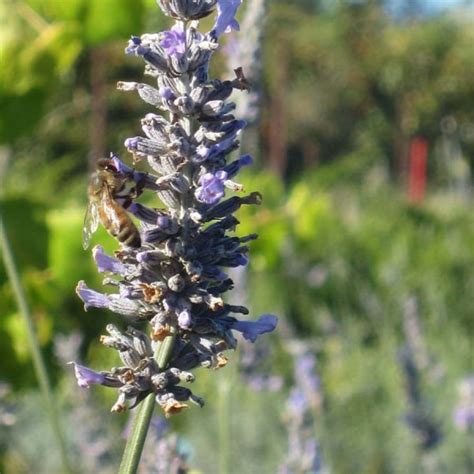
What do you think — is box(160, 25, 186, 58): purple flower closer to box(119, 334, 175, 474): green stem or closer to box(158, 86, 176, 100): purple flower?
box(158, 86, 176, 100): purple flower

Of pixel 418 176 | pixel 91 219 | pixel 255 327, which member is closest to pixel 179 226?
pixel 255 327

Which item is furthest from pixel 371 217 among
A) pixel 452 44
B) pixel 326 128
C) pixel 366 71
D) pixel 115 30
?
pixel 452 44

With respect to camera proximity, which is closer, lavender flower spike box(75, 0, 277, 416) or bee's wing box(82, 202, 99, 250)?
lavender flower spike box(75, 0, 277, 416)

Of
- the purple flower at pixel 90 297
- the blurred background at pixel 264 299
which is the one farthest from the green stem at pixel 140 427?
the blurred background at pixel 264 299

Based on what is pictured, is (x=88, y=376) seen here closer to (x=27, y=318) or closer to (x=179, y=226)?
(x=179, y=226)

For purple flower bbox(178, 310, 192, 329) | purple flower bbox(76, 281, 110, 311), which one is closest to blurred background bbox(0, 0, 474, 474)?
purple flower bbox(76, 281, 110, 311)

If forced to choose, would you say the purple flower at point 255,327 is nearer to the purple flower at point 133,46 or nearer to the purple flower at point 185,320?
the purple flower at point 185,320
